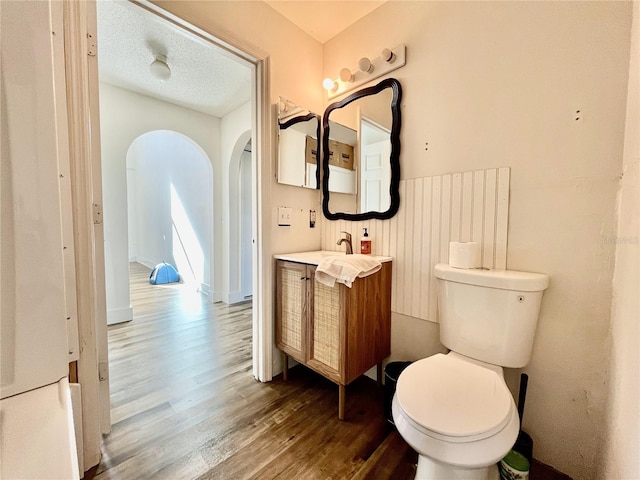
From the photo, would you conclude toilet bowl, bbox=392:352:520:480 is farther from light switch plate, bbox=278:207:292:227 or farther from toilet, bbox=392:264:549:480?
light switch plate, bbox=278:207:292:227

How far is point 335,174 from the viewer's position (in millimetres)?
1920

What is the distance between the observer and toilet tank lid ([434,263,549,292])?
1.06 meters

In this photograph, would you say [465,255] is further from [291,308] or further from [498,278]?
[291,308]

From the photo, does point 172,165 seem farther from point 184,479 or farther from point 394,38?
point 184,479

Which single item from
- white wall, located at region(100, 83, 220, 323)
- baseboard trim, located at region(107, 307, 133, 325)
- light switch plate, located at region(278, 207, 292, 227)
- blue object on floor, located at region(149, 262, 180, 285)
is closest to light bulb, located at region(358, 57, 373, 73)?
light switch plate, located at region(278, 207, 292, 227)

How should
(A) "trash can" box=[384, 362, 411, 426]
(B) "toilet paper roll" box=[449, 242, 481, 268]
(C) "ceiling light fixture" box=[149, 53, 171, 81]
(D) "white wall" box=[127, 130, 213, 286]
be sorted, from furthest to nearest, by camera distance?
(D) "white wall" box=[127, 130, 213, 286] < (C) "ceiling light fixture" box=[149, 53, 171, 81] < (A) "trash can" box=[384, 362, 411, 426] < (B) "toilet paper roll" box=[449, 242, 481, 268]

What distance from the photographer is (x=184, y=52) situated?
83.1 inches

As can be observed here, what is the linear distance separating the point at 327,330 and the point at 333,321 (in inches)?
3.1

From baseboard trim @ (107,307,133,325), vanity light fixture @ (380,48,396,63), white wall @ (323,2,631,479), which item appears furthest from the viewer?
baseboard trim @ (107,307,133,325)

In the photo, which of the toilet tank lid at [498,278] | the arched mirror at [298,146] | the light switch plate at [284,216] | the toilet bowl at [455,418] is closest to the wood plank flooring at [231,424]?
the toilet bowl at [455,418]

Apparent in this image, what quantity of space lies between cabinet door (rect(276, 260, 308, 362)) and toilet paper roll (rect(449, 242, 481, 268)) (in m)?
0.80

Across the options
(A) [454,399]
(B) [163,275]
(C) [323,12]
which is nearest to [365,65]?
(C) [323,12]

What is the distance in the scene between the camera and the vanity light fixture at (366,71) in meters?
1.55

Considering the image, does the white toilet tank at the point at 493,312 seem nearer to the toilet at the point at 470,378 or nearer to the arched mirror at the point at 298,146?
the toilet at the point at 470,378
